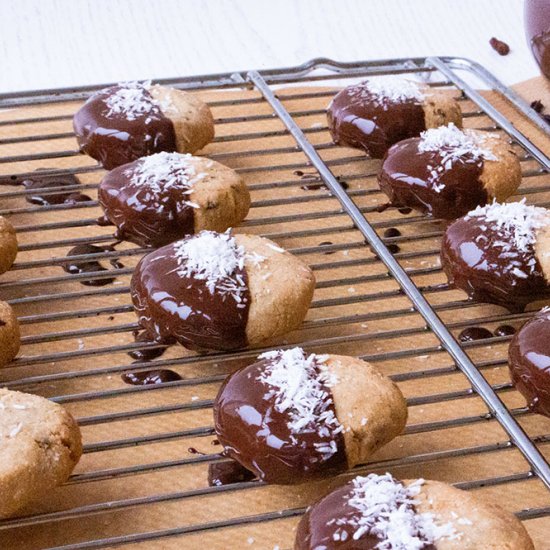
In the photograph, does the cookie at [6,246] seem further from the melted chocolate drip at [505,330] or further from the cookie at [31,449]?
the melted chocolate drip at [505,330]

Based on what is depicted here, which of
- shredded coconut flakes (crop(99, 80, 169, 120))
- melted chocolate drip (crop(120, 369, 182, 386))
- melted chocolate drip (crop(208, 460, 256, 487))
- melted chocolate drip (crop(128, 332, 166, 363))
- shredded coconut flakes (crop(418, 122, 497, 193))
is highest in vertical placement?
shredded coconut flakes (crop(99, 80, 169, 120))

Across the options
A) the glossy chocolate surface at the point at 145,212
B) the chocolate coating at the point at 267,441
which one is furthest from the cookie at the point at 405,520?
the glossy chocolate surface at the point at 145,212

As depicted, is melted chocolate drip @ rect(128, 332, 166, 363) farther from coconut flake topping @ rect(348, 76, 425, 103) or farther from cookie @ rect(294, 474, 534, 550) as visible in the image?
coconut flake topping @ rect(348, 76, 425, 103)

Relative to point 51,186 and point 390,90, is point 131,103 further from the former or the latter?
point 390,90

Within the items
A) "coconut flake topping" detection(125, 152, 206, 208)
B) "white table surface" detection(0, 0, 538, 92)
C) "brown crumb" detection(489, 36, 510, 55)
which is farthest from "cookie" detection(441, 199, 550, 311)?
"brown crumb" detection(489, 36, 510, 55)

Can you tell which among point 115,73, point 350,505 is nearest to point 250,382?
point 350,505

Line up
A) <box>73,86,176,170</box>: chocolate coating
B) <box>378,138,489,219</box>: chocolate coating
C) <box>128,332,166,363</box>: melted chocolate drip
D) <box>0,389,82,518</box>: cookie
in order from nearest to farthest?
1. <box>0,389,82,518</box>: cookie
2. <box>128,332,166,363</box>: melted chocolate drip
3. <box>378,138,489,219</box>: chocolate coating
4. <box>73,86,176,170</box>: chocolate coating
